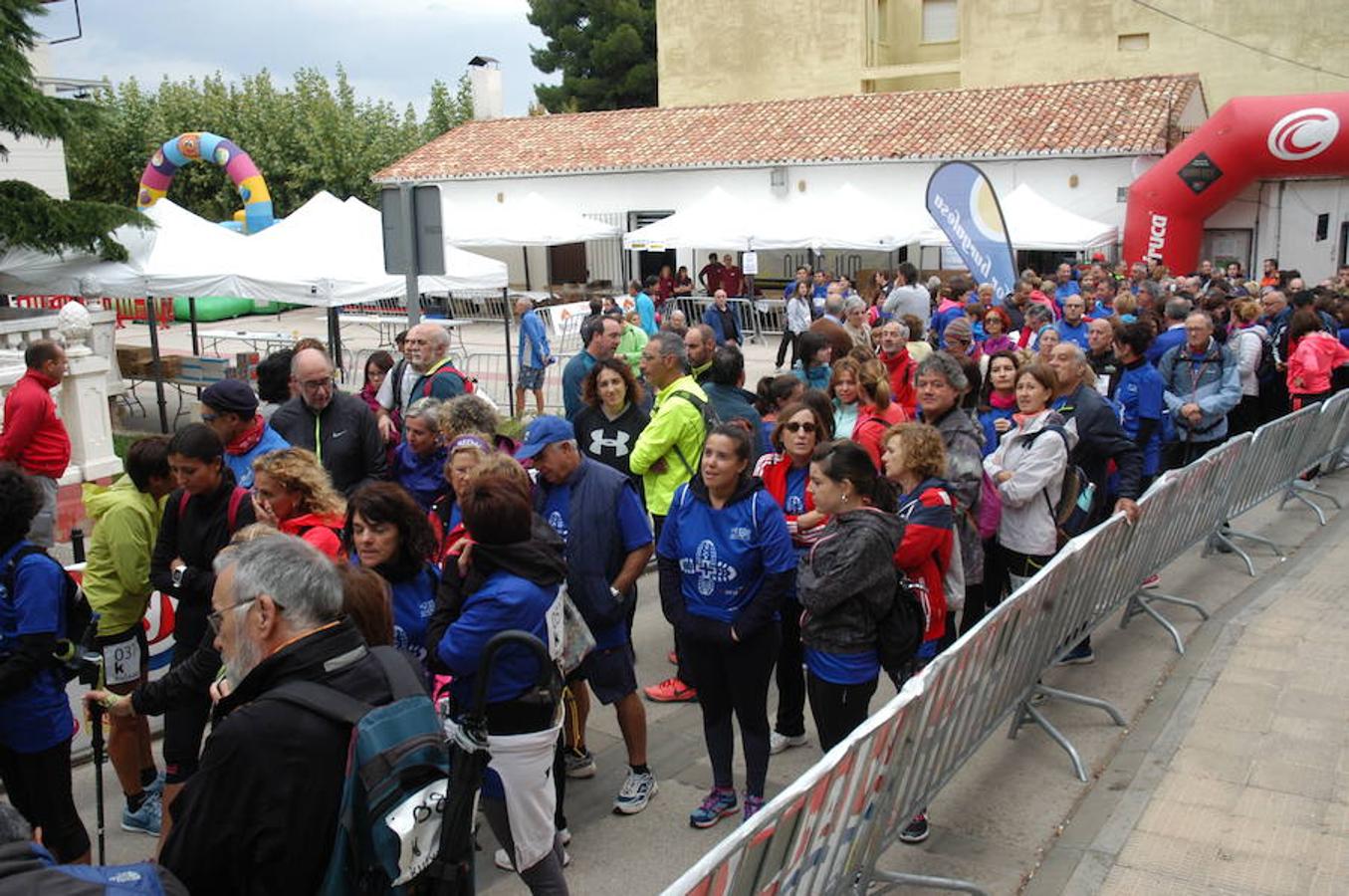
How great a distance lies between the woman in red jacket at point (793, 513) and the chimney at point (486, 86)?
3788 cm

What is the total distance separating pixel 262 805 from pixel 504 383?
53.4 feet

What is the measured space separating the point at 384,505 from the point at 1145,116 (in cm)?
2497

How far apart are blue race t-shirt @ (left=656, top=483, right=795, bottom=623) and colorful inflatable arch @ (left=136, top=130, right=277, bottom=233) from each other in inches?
946

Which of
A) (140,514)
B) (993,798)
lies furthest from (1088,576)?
(140,514)

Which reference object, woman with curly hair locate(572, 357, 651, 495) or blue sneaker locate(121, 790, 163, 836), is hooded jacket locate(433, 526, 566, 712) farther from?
woman with curly hair locate(572, 357, 651, 495)

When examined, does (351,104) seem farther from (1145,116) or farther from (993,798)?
(993,798)

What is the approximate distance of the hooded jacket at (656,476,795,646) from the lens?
4555 mm

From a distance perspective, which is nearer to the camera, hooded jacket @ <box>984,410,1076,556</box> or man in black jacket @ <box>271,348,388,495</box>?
hooded jacket @ <box>984,410,1076,556</box>

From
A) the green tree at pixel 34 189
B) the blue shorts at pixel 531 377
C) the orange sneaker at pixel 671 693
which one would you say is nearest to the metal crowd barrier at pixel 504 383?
the blue shorts at pixel 531 377

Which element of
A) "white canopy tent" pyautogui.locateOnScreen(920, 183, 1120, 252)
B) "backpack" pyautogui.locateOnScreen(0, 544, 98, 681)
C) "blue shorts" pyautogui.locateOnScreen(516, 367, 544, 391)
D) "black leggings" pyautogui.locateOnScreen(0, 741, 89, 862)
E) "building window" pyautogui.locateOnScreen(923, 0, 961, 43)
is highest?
"building window" pyautogui.locateOnScreen(923, 0, 961, 43)

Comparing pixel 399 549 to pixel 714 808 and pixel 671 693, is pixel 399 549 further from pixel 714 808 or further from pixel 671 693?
pixel 671 693

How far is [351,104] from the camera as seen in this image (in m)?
43.8

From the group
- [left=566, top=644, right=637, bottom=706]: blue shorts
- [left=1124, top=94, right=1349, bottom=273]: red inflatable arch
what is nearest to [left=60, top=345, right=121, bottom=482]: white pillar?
[left=566, top=644, right=637, bottom=706]: blue shorts

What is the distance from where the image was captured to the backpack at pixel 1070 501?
6.00 m
